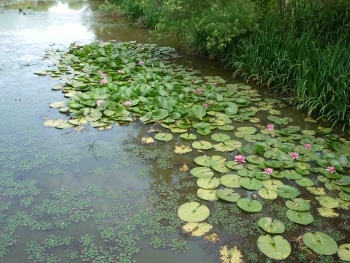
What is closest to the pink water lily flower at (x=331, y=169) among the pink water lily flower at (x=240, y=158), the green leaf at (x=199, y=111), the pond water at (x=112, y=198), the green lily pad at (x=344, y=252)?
the pond water at (x=112, y=198)

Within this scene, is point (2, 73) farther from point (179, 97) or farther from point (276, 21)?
point (276, 21)

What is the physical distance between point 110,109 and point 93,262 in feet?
7.21

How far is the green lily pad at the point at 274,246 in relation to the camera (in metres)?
2.12

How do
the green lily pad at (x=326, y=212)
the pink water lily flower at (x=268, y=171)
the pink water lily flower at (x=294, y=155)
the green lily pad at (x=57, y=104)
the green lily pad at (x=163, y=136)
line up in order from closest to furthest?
the green lily pad at (x=326, y=212)
the pink water lily flower at (x=268, y=171)
the pink water lily flower at (x=294, y=155)
the green lily pad at (x=163, y=136)
the green lily pad at (x=57, y=104)

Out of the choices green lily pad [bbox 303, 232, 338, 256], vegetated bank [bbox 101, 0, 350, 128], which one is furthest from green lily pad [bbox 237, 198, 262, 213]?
vegetated bank [bbox 101, 0, 350, 128]

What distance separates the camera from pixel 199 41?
610 cm

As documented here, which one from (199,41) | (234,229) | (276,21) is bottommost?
(234,229)

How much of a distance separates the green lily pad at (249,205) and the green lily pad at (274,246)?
26cm

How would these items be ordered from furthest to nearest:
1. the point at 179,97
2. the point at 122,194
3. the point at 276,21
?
the point at 276,21
the point at 179,97
the point at 122,194

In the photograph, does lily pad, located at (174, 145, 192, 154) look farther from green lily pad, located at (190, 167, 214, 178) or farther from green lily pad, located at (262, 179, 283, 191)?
green lily pad, located at (262, 179, 283, 191)

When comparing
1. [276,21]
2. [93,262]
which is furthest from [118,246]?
[276,21]

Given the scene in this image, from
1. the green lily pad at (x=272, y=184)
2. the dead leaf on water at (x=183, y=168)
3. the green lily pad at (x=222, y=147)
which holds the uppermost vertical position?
the green lily pad at (x=222, y=147)

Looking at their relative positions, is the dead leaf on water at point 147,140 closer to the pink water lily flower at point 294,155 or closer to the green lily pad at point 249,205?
the green lily pad at point 249,205

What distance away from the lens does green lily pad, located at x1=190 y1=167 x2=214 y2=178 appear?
2.87 metres
